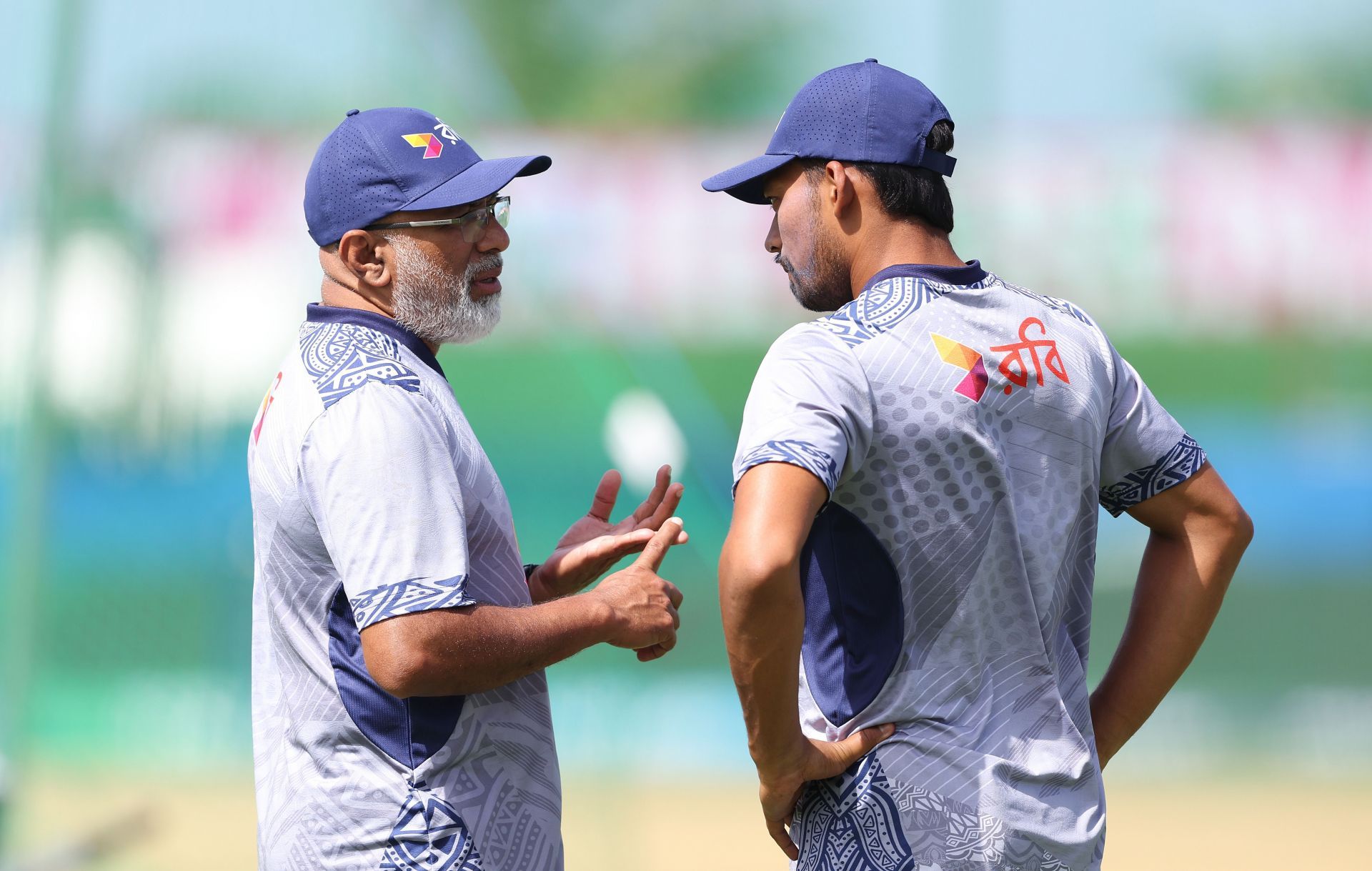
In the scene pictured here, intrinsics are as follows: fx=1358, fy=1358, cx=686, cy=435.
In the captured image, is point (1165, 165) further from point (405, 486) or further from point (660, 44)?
point (405, 486)

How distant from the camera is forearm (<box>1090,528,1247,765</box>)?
1.95 m

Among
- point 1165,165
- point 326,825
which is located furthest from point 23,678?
point 1165,165

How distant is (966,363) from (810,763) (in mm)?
527

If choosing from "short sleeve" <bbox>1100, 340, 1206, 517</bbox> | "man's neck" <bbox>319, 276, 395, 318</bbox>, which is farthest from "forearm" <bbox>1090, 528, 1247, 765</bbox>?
"man's neck" <bbox>319, 276, 395, 318</bbox>

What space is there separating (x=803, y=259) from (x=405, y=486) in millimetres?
630

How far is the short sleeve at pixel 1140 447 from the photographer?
6.15ft

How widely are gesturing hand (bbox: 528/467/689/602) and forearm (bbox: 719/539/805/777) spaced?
42cm

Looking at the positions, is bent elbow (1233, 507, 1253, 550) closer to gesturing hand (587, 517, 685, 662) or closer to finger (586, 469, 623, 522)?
gesturing hand (587, 517, 685, 662)

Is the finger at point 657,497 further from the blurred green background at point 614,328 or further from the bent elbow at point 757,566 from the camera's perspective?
the blurred green background at point 614,328

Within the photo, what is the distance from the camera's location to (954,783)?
1.67 m

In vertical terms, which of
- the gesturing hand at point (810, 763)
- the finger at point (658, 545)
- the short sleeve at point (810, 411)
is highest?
the short sleeve at point (810, 411)

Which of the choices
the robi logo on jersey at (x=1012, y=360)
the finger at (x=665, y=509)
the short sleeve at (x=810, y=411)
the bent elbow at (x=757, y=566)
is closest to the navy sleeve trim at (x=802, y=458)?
the short sleeve at (x=810, y=411)

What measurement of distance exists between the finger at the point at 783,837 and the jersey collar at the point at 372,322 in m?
0.79

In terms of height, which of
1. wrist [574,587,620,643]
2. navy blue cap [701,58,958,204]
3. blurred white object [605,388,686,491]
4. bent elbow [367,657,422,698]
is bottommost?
blurred white object [605,388,686,491]
